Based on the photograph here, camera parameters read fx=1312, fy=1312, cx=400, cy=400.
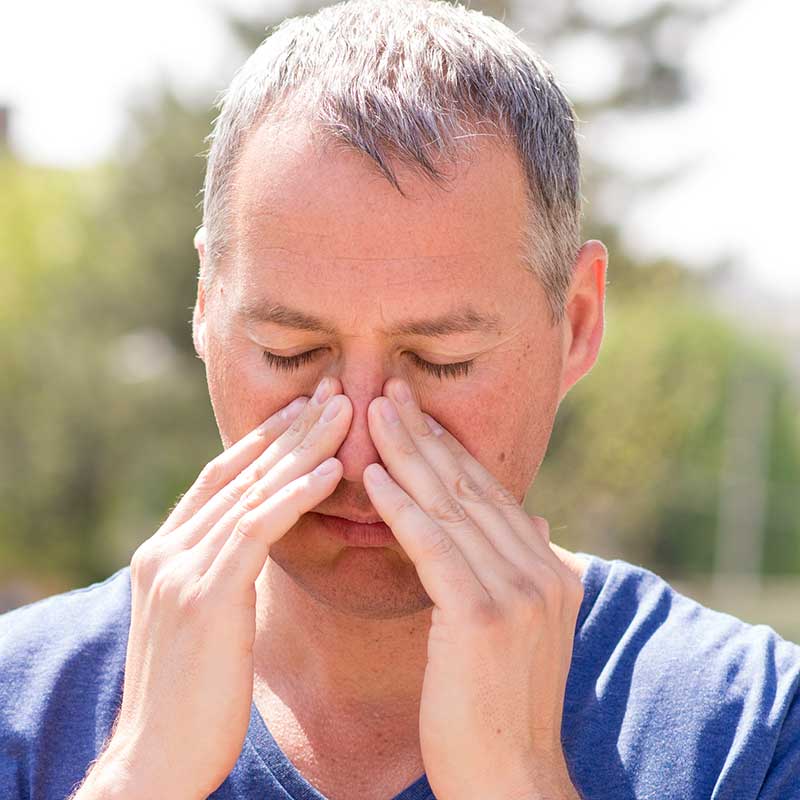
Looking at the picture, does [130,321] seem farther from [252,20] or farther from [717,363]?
[717,363]

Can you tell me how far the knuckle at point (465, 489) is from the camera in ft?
8.97

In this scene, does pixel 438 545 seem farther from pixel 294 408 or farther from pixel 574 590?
pixel 294 408

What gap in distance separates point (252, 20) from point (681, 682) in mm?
22543

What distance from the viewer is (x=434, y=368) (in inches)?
112

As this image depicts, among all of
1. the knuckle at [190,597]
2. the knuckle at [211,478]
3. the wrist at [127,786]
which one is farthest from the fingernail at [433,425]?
the wrist at [127,786]

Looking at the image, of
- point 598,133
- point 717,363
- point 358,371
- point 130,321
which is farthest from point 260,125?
point 717,363

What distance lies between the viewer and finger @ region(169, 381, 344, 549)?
275 centimetres

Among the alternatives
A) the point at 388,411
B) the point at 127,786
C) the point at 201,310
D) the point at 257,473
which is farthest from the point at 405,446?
the point at 127,786

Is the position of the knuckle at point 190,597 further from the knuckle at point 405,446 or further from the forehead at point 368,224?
the forehead at point 368,224

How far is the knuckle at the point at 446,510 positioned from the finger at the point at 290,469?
0.79ft

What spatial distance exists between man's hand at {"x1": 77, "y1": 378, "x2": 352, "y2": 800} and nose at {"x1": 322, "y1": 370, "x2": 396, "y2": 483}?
0.04 metres

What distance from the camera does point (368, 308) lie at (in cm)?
274

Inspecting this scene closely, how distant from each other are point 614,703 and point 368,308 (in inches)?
42.4

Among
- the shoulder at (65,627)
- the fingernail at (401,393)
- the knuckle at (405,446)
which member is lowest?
the shoulder at (65,627)
